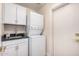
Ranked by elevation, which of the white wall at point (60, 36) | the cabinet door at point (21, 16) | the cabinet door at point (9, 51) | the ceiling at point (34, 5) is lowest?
the cabinet door at point (9, 51)

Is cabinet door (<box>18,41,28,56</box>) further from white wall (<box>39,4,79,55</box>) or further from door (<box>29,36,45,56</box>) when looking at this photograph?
white wall (<box>39,4,79,55</box>)

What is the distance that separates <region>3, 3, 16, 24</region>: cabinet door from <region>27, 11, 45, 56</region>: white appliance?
197 mm

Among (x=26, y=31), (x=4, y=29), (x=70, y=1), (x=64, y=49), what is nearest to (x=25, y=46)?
(x=26, y=31)

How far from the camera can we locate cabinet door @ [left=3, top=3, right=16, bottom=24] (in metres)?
1.15

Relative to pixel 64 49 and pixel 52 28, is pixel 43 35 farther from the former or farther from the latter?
pixel 64 49

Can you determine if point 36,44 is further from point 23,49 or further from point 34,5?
point 34,5

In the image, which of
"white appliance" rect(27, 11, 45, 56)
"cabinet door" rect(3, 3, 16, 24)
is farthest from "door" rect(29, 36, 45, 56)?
"cabinet door" rect(3, 3, 16, 24)

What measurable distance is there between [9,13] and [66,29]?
72 cm

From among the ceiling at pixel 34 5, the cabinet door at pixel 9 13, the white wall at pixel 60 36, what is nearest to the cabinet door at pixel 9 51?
the cabinet door at pixel 9 13

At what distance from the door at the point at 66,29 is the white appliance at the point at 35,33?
18 centimetres

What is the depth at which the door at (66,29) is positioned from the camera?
110 centimetres

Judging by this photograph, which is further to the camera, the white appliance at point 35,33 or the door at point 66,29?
the white appliance at point 35,33

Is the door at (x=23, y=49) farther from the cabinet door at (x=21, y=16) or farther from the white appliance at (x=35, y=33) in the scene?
the cabinet door at (x=21, y=16)

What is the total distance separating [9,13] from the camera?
116 cm
